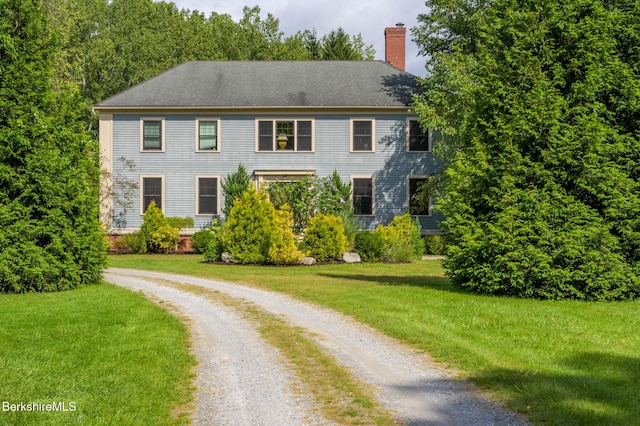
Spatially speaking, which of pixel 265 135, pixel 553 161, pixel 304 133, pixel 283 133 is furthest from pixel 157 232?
pixel 553 161

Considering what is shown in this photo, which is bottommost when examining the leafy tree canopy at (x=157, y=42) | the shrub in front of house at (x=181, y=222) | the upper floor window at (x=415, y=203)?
the shrub in front of house at (x=181, y=222)

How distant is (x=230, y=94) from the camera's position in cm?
2938

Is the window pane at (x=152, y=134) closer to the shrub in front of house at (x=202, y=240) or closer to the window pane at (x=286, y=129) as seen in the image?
the window pane at (x=286, y=129)

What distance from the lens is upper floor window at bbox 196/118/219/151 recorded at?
95.3 ft

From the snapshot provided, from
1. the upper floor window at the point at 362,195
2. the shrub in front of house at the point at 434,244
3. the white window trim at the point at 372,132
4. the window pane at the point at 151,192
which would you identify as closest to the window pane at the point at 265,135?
the white window trim at the point at 372,132

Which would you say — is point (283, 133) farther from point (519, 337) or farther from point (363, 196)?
point (519, 337)

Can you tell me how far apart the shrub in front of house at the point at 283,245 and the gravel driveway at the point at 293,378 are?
873 centimetres

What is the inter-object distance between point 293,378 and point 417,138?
23.8m

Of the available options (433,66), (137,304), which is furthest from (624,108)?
(433,66)

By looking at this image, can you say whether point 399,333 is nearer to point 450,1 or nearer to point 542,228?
point 542,228

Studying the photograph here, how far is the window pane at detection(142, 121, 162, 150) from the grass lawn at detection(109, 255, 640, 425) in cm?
1537

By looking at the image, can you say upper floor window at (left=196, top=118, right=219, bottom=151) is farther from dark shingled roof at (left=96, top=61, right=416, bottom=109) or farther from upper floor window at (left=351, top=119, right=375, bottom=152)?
upper floor window at (left=351, top=119, right=375, bottom=152)

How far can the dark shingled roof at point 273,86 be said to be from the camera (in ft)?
94.5

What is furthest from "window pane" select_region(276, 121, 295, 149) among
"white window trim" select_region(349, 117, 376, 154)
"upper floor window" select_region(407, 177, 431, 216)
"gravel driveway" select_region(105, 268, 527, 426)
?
"gravel driveway" select_region(105, 268, 527, 426)
